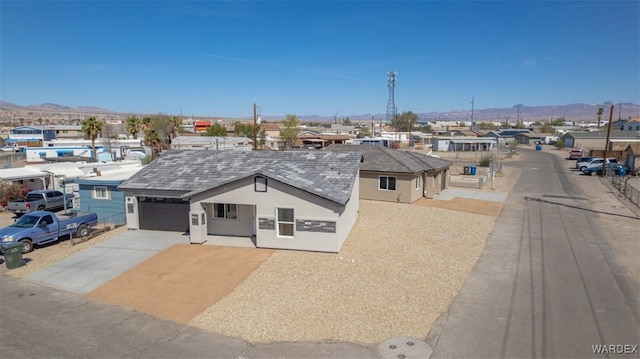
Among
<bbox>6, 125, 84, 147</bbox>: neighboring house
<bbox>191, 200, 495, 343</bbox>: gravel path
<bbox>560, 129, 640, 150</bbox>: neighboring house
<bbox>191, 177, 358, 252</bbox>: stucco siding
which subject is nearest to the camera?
<bbox>191, 200, 495, 343</bbox>: gravel path

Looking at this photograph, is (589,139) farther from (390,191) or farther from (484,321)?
(484,321)

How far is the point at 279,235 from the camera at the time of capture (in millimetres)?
18016

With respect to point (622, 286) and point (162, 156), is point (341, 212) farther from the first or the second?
point (162, 156)

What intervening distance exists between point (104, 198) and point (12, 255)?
8289mm

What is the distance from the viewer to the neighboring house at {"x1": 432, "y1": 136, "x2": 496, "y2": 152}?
81.8 meters

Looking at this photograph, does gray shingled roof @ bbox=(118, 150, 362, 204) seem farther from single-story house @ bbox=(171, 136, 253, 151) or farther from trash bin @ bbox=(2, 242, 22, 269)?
single-story house @ bbox=(171, 136, 253, 151)

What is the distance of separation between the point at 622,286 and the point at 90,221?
24028 mm

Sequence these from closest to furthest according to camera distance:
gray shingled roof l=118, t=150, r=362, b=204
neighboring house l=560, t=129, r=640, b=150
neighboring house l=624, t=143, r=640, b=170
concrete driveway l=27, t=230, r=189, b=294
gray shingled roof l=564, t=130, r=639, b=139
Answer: concrete driveway l=27, t=230, r=189, b=294, gray shingled roof l=118, t=150, r=362, b=204, neighboring house l=624, t=143, r=640, b=170, gray shingled roof l=564, t=130, r=639, b=139, neighboring house l=560, t=129, r=640, b=150

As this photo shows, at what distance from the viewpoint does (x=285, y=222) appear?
17.9m

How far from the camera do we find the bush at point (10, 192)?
2864 centimetres

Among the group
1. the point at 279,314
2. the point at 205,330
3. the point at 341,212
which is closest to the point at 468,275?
the point at 341,212

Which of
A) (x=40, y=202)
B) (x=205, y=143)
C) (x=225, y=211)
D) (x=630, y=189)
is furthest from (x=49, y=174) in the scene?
(x=630, y=189)

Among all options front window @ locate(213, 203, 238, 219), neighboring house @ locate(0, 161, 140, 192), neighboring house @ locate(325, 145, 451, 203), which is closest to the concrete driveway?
front window @ locate(213, 203, 238, 219)

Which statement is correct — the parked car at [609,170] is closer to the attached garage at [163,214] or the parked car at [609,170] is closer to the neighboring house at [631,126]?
the attached garage at [163,214]
